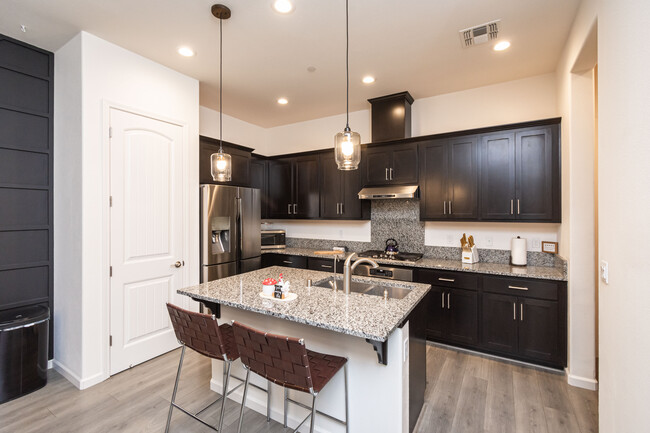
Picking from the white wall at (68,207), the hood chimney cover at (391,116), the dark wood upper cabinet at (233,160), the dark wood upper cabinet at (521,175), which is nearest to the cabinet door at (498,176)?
the dark wood upper cabinet at (521,175)

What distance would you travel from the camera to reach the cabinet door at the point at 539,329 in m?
2.78

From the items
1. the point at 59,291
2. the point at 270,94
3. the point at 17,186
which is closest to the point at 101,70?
the point at 17,186

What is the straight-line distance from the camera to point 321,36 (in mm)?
2617

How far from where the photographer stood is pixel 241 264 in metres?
3.93

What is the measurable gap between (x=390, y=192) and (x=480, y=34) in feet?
5.83

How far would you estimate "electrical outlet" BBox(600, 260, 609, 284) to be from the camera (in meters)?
1.58

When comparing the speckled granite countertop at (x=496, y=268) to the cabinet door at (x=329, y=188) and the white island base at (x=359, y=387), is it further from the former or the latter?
the white island base at (x=359, y=387)

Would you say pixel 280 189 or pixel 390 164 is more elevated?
pixel 390 164

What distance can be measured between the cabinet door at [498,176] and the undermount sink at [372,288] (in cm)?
166

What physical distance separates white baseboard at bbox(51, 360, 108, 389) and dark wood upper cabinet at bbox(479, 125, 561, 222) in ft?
13.1

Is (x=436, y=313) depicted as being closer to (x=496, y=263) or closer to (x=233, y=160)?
(x=496, y=263)

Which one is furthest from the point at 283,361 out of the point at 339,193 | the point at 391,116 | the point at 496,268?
the point at 391,116

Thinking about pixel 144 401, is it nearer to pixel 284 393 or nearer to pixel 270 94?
pixel 284 393

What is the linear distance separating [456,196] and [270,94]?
2.62 meters
